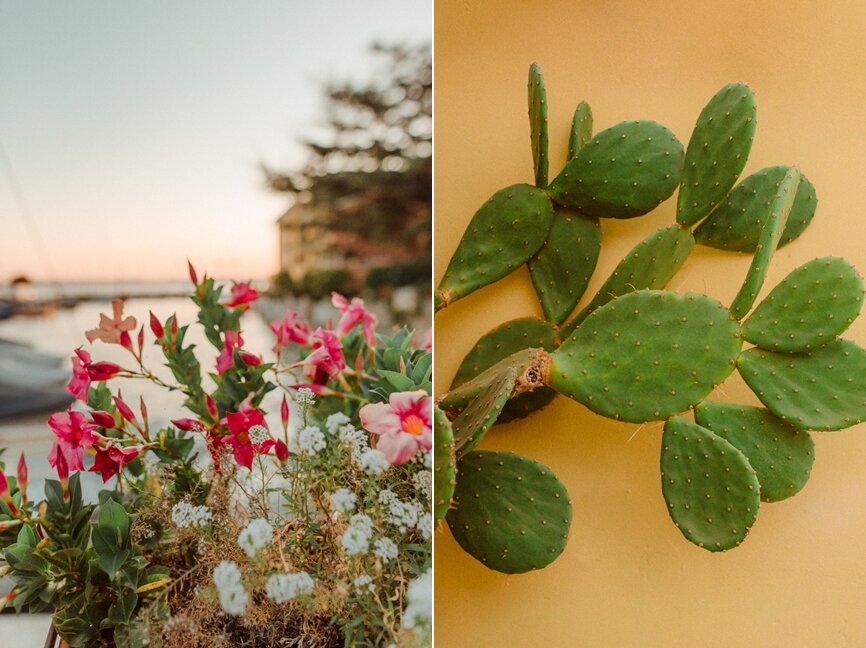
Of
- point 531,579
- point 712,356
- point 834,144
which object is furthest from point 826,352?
point 531,579

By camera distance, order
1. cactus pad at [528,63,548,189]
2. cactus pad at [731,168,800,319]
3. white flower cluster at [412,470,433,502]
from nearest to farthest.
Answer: white flower cluster at [412,470,433,502], cactus pad at [731,168,800,319], cactus pad at [528,63,548,189]

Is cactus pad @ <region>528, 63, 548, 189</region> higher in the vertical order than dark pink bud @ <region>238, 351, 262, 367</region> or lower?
higher

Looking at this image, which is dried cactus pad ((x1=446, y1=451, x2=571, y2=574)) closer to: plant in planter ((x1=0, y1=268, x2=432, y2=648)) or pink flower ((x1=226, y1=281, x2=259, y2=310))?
plant in planter ((x1=0, y1=268, x2=432, y2=648))

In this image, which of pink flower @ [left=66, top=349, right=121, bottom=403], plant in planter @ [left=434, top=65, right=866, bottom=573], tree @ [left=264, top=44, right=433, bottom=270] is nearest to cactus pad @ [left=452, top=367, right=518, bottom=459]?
plant in planter @ [left=434, top=65, right=866, bottom=573]

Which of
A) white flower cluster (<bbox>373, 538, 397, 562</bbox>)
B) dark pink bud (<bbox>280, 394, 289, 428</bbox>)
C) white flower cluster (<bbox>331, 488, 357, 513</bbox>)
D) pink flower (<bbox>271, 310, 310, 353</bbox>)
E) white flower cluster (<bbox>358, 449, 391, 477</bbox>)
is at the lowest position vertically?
white flower cluster (<bbox>373, 538, 397, 562</bbox>)

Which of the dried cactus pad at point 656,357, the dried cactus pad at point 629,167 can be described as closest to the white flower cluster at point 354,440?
the dried cactus pad at point 656,357

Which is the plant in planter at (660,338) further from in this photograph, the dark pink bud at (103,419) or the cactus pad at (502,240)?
the dark pink bud at (103,419)
